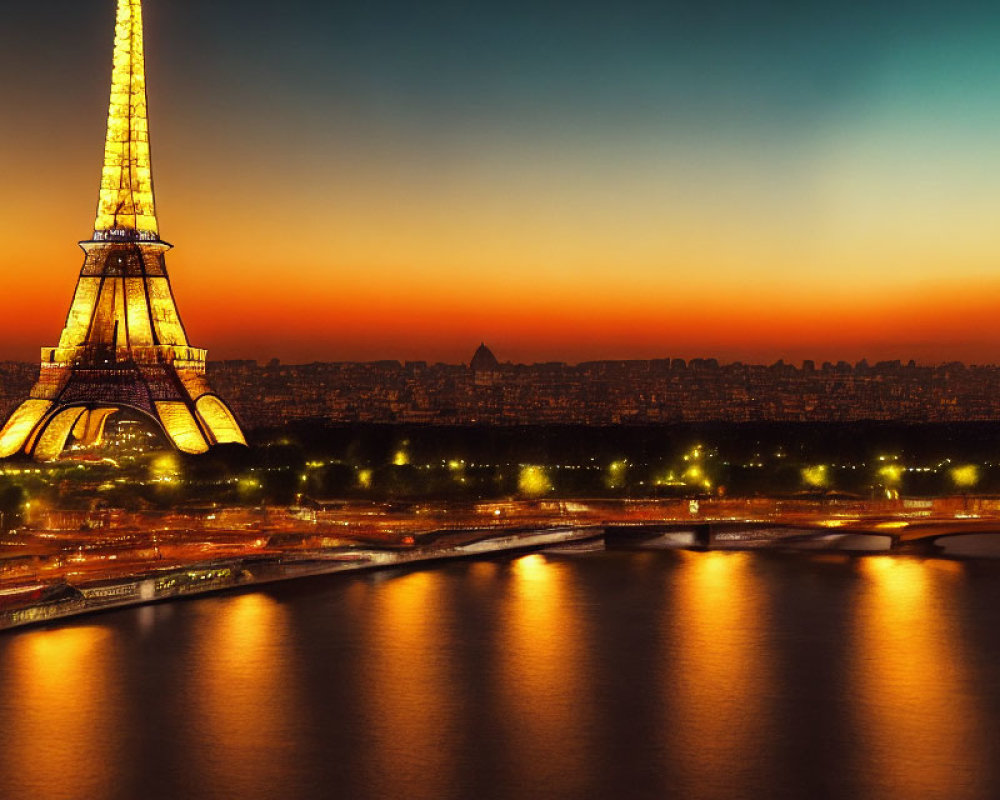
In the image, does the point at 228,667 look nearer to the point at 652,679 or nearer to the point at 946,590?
the point at 652,679

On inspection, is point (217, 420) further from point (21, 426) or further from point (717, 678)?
point (717, 678)

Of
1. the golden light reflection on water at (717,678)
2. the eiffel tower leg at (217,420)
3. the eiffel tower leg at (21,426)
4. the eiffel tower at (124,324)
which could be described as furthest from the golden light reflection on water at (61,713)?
the eiffel tower leg at (217,420)

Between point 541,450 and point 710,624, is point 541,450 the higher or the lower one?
the higher one

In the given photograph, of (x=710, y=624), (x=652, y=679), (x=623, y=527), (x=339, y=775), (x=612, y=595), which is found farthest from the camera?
(x=623, y=527)

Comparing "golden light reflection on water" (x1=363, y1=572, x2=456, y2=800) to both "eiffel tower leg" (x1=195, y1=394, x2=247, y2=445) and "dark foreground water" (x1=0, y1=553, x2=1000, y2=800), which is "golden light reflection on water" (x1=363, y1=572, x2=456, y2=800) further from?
"eiffel tower leg" (x1=195, y1=394, x2=247, y2=445)

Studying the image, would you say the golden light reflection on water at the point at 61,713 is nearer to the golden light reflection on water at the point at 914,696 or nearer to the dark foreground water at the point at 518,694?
the dark foreground water at the point at 518,694

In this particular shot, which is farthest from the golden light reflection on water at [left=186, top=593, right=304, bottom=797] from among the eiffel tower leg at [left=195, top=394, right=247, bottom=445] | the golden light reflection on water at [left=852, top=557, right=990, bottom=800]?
the eiffel tower leg at [left=195, top=394, right=247, bottom=445]

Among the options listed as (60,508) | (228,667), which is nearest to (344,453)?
(60,508)
